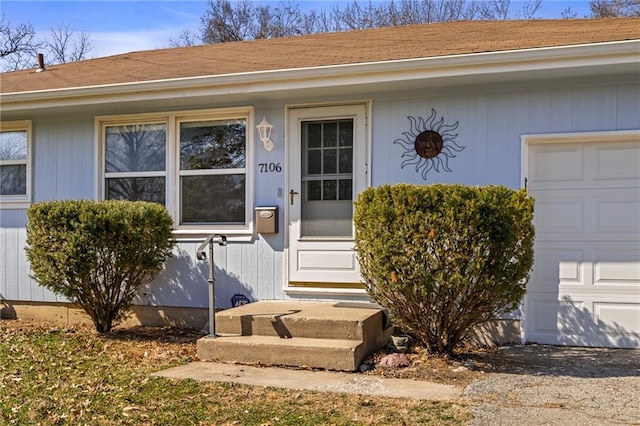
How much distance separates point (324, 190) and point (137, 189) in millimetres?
2414

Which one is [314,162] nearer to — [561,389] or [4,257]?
[561,389]

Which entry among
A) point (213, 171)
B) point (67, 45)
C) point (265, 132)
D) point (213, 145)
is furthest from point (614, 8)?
point (67, 45)

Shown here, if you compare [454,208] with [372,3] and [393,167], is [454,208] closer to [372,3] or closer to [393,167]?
[393,167]

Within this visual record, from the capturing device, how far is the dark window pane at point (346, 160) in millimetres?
6160

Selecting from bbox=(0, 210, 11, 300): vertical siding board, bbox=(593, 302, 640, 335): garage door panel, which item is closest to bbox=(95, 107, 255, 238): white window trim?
bbox=(0, 210, 11, 300): vertical siding board

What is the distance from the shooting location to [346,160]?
6.18 metres

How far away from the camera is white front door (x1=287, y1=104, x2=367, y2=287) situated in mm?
6098

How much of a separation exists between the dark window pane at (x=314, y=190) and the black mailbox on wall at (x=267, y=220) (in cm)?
41

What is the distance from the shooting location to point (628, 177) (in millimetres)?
5430

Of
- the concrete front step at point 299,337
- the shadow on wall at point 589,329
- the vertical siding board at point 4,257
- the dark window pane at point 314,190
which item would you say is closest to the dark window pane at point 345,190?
the dark window pane at point 314,190

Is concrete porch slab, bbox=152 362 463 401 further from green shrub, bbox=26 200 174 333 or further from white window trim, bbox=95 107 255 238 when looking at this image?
white window trim, bbox=95 107 255 238

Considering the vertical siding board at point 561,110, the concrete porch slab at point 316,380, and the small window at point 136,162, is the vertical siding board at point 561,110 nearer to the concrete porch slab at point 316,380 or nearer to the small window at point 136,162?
the concrete porch slab at point 316,380

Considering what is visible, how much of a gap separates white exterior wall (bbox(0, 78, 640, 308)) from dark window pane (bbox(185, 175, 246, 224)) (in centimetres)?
27

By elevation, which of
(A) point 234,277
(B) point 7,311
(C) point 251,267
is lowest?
(B) point 7,311
